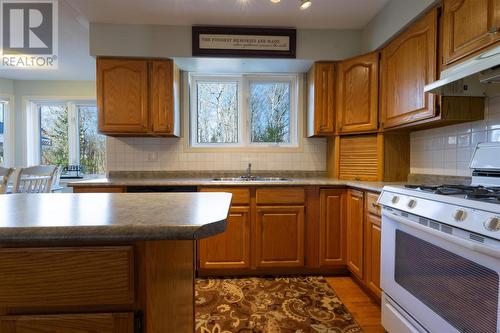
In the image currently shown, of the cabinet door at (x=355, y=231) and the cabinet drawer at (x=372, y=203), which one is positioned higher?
the cabinet drawer at (x=372, y=203)

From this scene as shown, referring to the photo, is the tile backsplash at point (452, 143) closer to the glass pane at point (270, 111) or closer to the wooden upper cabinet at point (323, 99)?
the wooden upper cabinet at point (323, 99)

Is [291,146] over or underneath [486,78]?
underneath

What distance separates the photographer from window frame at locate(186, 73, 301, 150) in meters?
3.09

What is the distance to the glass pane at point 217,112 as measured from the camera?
3.15m

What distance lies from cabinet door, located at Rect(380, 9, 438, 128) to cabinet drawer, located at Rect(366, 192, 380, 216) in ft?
2.01

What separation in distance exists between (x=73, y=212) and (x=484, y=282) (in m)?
1.44

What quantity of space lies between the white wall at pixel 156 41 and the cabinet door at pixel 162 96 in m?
0.12

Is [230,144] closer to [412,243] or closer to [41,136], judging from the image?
[412,243]

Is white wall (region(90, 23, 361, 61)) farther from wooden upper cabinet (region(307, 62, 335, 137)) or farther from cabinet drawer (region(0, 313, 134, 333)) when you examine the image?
cabinet drawer (region(0, 313, 134, 333))

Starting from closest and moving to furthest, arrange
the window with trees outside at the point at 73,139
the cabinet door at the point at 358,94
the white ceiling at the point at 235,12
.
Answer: the white ceiling at the point at 235,12
the cabinet door at the point at 358,94
the window with trees outside at the point at 73,139

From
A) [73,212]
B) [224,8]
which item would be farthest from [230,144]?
[73,212]

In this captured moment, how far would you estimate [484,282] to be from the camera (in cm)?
98

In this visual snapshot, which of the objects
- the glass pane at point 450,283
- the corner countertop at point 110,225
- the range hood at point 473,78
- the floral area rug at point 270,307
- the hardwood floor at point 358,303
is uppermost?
the range hood at point 473,78

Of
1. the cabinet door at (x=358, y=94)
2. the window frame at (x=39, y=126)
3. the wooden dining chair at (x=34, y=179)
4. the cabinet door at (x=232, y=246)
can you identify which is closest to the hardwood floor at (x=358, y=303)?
the cabinet door at (x=232, y=246)
